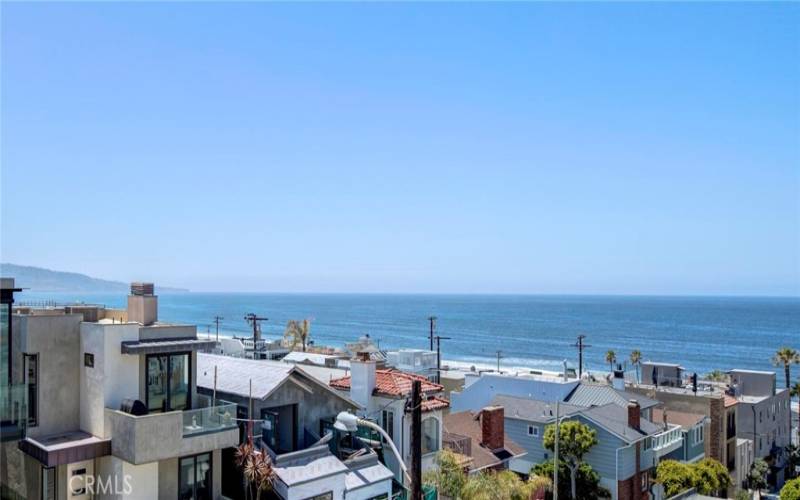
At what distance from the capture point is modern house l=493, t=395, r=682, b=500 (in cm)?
3462

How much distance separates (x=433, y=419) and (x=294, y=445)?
19.0 ft

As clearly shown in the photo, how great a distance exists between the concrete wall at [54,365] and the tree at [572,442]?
75.8 ft

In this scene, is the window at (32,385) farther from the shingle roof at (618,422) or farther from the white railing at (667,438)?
the white railing at (667,438)

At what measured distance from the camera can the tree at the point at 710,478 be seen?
36.5m

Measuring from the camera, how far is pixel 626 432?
3522 cm

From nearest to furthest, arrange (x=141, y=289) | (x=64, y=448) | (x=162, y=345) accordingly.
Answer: (x=64, y=448) → (x=162, y=345) → (x=141, y=289)

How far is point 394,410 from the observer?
26.1 meters

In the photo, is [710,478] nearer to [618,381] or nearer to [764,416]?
[618,381]

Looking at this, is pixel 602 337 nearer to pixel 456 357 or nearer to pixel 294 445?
pixel 456 357

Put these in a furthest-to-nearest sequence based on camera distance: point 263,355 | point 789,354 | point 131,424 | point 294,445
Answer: point 789,354, point 263,355, point 294,445, point 131,424

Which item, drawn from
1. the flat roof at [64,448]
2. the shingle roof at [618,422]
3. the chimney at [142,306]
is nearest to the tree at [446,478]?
the chimney at [142,306]

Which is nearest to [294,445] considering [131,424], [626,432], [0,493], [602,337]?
[131,424]

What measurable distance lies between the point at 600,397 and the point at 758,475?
15.4 metres

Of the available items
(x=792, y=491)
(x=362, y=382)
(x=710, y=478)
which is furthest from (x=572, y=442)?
(x=362, y=382)
